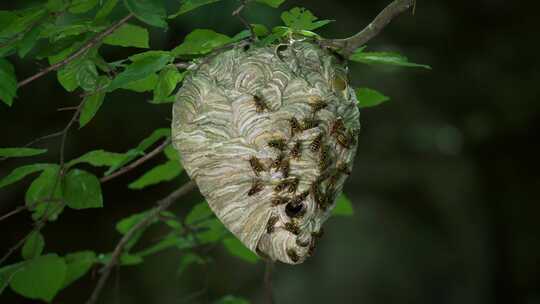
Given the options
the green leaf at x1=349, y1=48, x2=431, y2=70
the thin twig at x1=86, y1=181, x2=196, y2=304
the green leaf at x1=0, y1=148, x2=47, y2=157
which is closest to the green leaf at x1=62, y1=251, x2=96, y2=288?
the thin twig at x1=86, y1=181, x2=196, y2=304

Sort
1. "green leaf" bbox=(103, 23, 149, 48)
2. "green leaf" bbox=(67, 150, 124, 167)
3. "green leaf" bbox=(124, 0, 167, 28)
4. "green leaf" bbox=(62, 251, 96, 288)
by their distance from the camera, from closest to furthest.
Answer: "green leaf" bbox=(124, 0, 167, 28)
"green leaf" bbox=(103, 23, 149, 48)
"green leaf" bbox=(67, 150, 124, 167)
"green leaf" bbox=(62, 251, 96, 288)

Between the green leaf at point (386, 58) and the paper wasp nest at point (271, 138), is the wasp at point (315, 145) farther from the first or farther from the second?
the green leaf at point (386, 58)

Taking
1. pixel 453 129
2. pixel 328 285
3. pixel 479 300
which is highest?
pixel 453 129

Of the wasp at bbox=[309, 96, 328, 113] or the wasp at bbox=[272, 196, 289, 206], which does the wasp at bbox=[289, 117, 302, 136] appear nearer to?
the wasp at bbox=[309, 96, 328, 113]

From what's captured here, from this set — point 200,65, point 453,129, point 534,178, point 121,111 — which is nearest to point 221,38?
point 200,65

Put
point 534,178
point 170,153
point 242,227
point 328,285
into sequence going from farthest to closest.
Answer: point 534,178 < point 328,285 < point 170,153 < point 242,227

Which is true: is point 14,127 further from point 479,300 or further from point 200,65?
point 479,300
